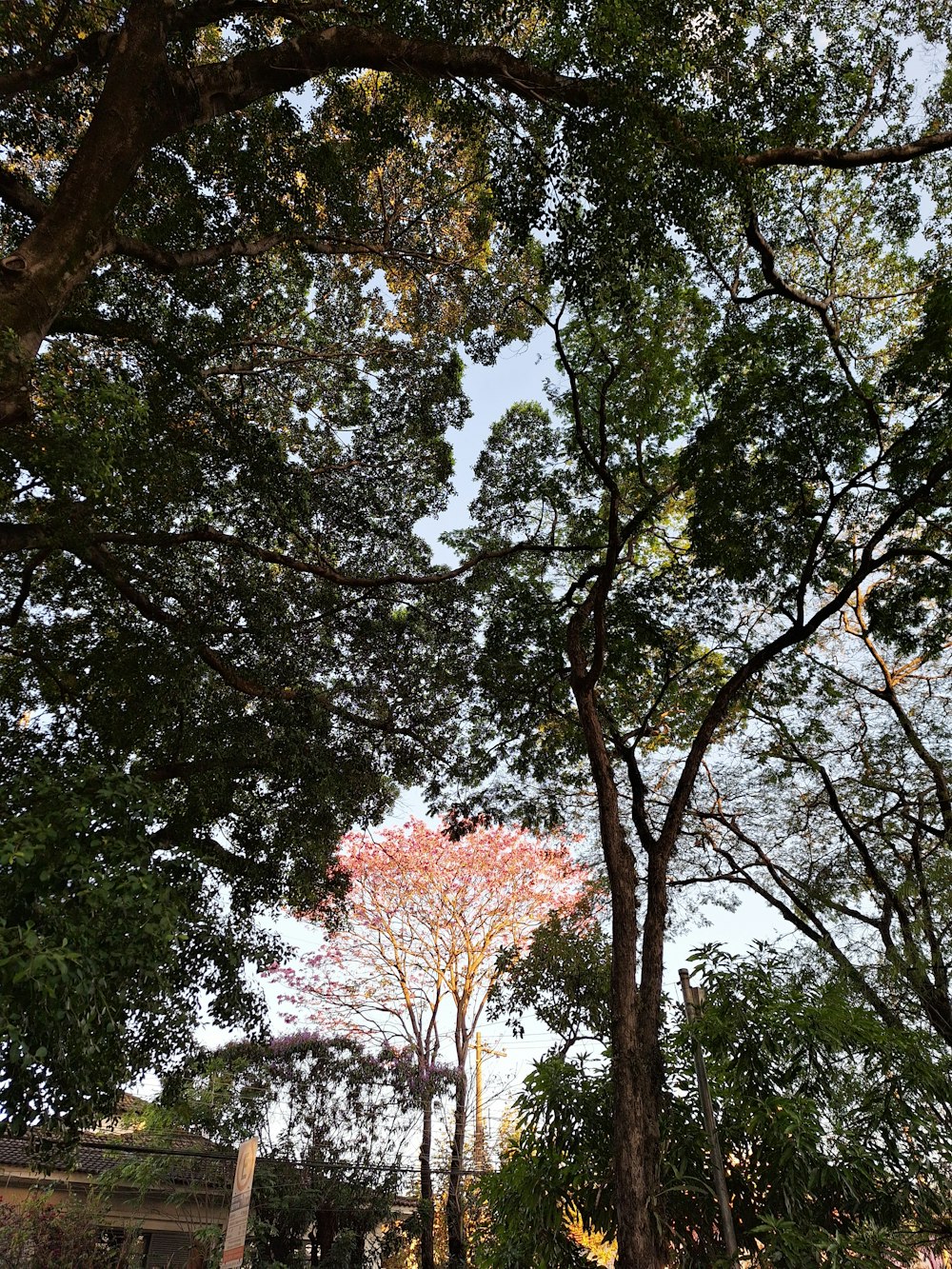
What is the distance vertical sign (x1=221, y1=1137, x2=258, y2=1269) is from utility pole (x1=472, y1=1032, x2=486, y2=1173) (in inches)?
268

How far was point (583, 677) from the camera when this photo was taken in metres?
7.62

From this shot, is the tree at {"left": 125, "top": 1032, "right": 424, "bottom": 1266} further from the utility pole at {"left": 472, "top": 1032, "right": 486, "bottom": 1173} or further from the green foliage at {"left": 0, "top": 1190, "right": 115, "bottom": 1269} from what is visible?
the utility pole at {"left": 472, "top": 1032, "right": 486, "bottom": 1173}

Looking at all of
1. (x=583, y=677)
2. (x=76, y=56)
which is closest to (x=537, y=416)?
(x=583, y=677)

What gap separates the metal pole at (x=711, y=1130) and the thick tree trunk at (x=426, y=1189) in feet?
22.4

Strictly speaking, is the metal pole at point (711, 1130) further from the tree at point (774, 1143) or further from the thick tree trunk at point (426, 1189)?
the thick tree trunk at point (426, 1189)

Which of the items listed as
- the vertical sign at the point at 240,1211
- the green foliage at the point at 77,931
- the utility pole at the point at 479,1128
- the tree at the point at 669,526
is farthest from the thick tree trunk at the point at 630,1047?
the utility pole at the point at 479,1128

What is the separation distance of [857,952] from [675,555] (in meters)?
5.70

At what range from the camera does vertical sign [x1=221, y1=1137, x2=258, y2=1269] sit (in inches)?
235

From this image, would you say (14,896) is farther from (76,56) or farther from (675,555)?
(675,555)

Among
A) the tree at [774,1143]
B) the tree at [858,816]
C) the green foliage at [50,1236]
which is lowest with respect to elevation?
the green foliage at [50,1236]

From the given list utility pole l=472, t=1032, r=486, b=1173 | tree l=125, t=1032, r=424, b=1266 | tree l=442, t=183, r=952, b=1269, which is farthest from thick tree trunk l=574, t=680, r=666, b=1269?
utility pole l=472, t=1032, r=486, b=1173

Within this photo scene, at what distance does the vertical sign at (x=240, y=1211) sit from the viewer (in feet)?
19.6

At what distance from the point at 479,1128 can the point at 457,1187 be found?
1.89 meters

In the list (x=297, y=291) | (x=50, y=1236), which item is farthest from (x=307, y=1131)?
(x=297, y=291)
